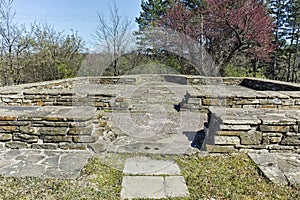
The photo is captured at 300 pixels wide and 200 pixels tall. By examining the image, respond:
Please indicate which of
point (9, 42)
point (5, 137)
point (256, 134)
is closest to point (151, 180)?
point (256, 134)

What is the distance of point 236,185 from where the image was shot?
6.30 ft

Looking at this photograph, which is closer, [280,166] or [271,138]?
[280,166]

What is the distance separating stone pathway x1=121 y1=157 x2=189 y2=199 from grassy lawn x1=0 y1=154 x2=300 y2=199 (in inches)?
2.6

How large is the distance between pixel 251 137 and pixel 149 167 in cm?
124

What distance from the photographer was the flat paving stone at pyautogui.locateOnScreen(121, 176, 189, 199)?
176 cm

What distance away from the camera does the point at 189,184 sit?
194cm

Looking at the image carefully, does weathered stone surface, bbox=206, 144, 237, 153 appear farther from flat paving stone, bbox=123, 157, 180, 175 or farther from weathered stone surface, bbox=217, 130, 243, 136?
flat paving stone, bbox=123, 157, 180, 175

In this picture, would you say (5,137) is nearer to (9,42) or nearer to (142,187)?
(142,187)

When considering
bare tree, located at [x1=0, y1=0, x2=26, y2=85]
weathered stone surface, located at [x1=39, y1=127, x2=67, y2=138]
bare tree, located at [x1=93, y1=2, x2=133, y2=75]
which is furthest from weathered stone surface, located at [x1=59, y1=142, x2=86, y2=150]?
bare tree, located at [x1=93, y1=2, x2=133, y2=75]

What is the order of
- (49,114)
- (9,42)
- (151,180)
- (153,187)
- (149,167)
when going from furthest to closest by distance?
1. (9,42)
2. (49,114)
3. (149,167)
4. (151,180)
5. (153,187)

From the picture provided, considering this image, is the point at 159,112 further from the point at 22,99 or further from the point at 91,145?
the point at 22,99

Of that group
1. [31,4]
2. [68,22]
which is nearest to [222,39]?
[68,22]

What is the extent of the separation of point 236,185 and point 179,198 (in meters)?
0.55

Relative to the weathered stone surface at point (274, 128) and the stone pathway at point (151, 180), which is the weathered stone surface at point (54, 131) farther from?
the weathered stone surface at point (274, 128)
